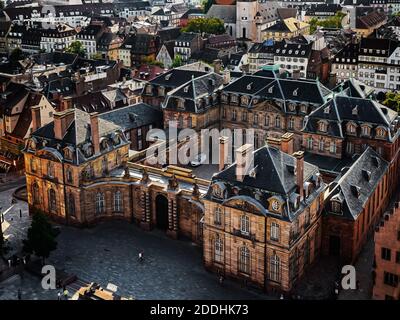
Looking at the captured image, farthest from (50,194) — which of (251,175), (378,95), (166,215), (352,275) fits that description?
(378,95)

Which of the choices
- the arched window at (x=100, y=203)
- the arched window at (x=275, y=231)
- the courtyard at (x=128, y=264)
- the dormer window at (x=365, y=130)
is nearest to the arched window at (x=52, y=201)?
the courtyard at (x=128, y=264)

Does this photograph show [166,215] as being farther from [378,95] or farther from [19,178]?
[378,95]

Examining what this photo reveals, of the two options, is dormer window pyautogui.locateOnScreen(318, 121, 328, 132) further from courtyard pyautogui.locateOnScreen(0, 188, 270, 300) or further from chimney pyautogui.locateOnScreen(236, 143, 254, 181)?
courtyard pyautogui.locateOnScreen(0, 188, 270, 300)

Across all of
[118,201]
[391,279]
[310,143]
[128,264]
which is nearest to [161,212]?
[118,201]

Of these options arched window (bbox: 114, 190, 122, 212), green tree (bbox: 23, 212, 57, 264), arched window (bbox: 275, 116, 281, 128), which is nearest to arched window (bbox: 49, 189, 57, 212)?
arched window (bbox: 114, 190, 122, 212)
